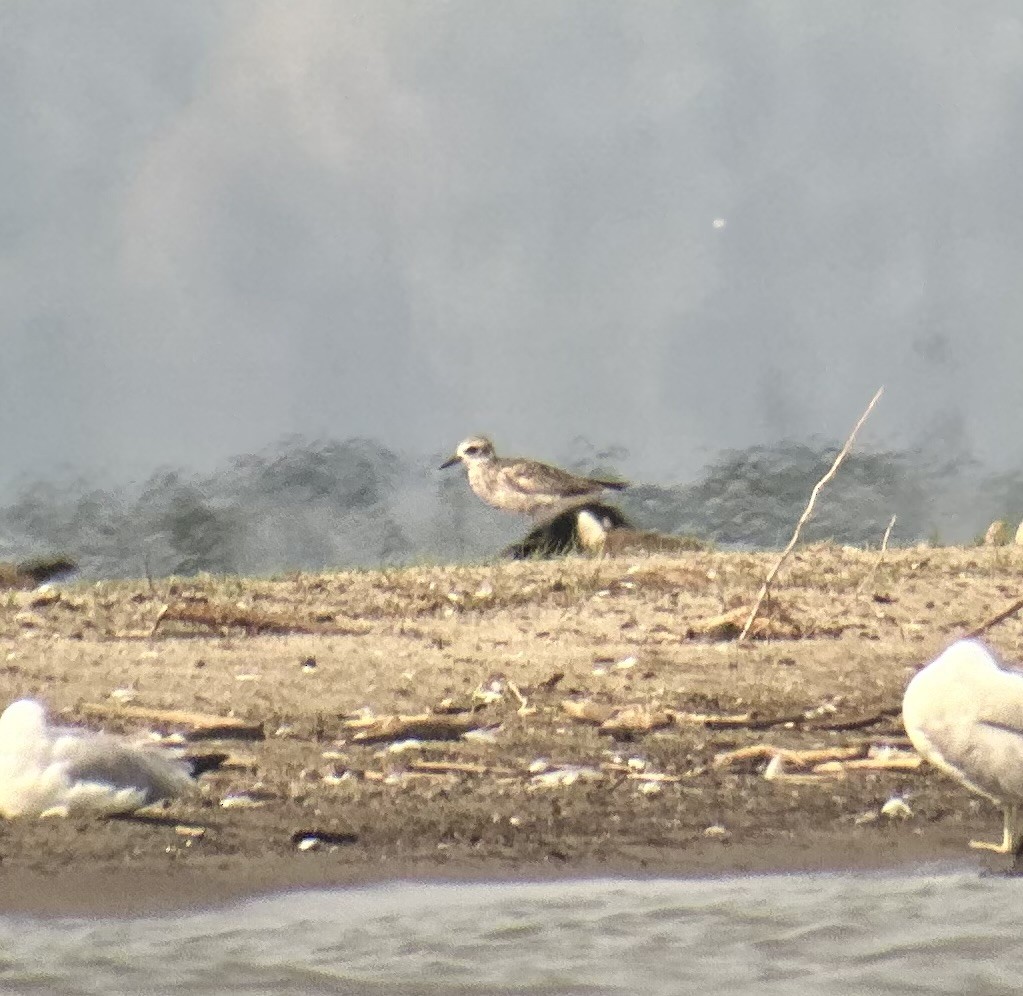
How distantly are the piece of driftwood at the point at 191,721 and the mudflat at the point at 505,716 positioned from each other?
0.04 feet

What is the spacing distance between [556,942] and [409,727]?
77.0 inches

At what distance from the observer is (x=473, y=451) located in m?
14.1

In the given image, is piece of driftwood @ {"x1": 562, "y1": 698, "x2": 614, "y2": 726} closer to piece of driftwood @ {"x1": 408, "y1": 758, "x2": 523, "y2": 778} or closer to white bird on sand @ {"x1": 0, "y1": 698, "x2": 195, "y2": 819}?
piece of driftwood @ {"x1": 408, "y1": 758, "x2": 523, "y2": 778}

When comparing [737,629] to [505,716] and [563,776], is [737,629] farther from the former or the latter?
[563,776]

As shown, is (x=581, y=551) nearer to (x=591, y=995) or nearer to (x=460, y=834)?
(x=460, y=834)

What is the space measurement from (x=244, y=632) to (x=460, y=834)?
9.89 feet

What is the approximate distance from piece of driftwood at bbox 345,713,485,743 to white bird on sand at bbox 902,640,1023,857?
Result: 5.71 ft

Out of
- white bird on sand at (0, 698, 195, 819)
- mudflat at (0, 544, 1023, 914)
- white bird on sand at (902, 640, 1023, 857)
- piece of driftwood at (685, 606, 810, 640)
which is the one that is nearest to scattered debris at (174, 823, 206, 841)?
mudflat at (0, 544, 1023, 914)

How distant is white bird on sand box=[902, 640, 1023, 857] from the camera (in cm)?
562

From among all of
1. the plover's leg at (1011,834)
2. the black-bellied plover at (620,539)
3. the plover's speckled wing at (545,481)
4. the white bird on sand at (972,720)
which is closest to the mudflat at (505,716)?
the plover's leg at (1011,834)

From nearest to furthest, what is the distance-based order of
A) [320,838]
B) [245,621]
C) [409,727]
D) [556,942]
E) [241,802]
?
[556,942]
[320,838]
[241,802]
[409,727]
[245,621]

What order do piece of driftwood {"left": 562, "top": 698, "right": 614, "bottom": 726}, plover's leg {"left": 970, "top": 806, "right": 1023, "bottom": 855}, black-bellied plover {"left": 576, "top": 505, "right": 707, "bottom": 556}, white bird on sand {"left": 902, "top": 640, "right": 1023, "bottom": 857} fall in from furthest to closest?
black-bellied plover {"left": 576, "top": 505, "right": 707, "bottom": 556} < piece of driftwood {"left": 562, "top": 698, "right": 614, "bottom": 726} < plover's leg {"left": 970, "top": 806, "right": 1023, "bottom": 855} < white bird on sand {"left": 902, "top": 640, "right": 1023, "bottom": 857}

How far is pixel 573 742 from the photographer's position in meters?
6.89

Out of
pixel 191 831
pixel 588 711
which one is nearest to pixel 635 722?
pixel 588 711
